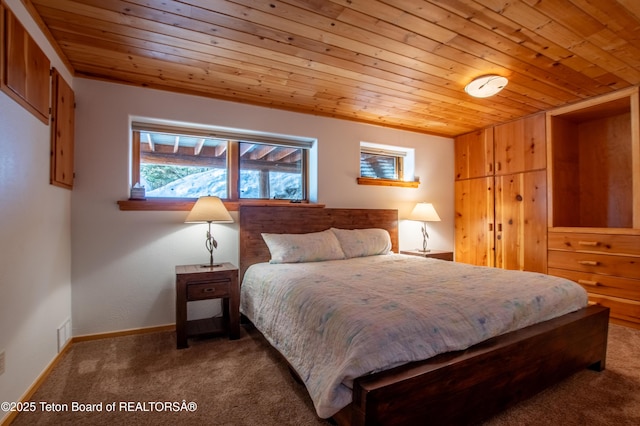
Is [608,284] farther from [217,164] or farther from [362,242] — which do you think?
[217,164]

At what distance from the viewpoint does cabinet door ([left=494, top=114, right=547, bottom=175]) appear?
3414 millimetres

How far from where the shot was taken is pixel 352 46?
7.04ft

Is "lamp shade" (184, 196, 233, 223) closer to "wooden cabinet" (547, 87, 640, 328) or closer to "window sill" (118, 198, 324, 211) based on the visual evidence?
"window sill" (118, 198, 324, 211)

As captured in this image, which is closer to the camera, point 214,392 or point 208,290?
point 214,392

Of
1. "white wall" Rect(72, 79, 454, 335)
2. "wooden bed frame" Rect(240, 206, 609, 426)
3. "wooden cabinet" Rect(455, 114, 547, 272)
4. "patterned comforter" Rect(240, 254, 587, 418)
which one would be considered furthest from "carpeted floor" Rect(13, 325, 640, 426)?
"wooden cabinet" Rect(455, 114, 547, 272)

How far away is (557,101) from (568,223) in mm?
1363

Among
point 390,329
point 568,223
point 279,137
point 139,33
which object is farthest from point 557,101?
point 139,33

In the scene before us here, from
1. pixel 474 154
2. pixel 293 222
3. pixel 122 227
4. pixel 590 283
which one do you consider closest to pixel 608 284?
pixel 590 283

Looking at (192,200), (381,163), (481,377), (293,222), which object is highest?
(381,163)

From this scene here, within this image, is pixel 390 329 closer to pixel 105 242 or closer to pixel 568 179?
pixel 105 242

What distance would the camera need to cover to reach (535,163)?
3441mm

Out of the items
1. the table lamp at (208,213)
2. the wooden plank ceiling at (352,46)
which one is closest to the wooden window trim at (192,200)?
the table lamp at (208,213)

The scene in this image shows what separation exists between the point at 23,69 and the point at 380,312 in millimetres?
2237

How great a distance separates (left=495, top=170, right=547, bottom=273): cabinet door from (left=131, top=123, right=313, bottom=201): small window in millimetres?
2478
